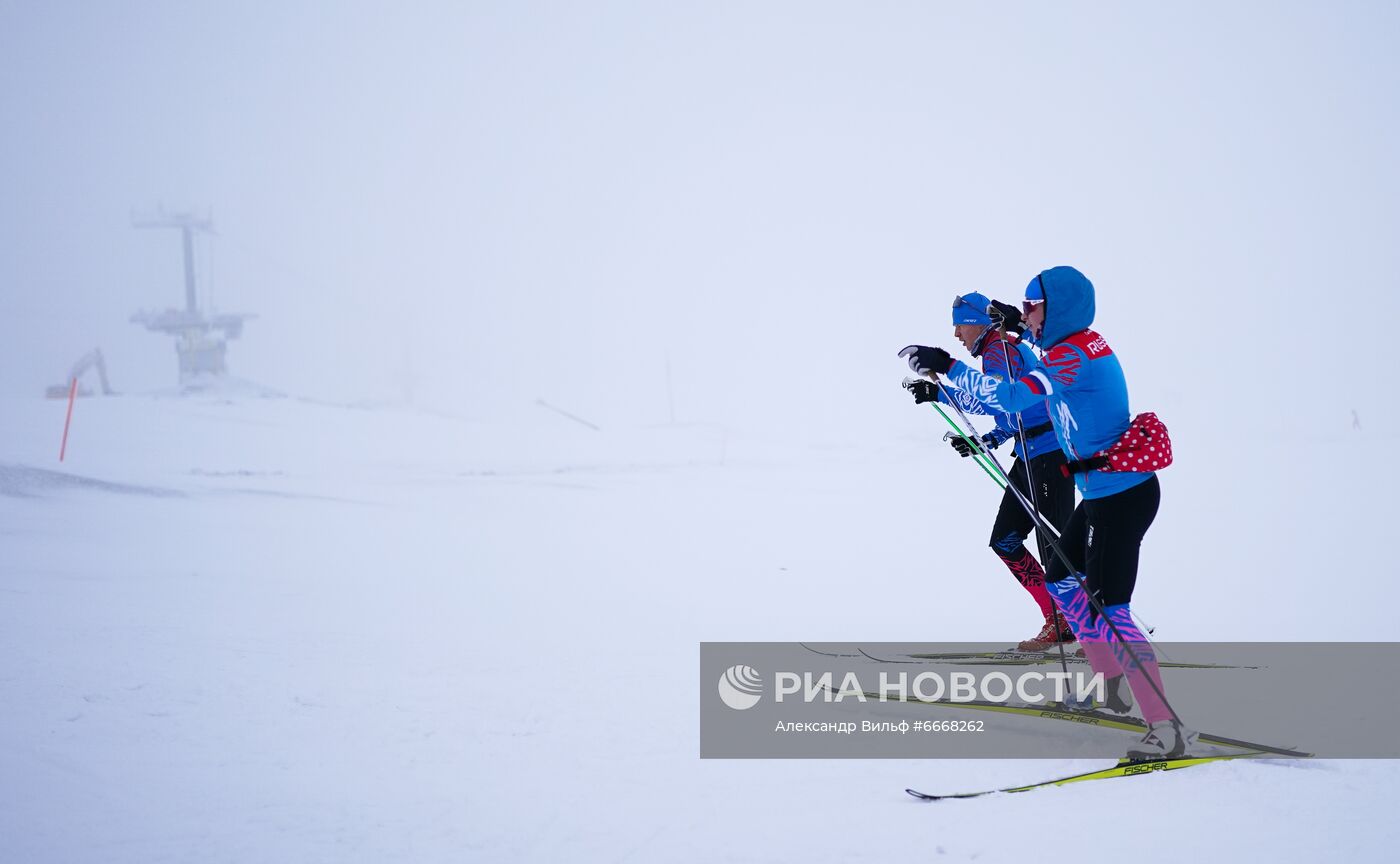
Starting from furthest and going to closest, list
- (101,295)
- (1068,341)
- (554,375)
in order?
(101,295) < (554,375) < (1068,341)

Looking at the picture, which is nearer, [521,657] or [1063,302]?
[1063,302]

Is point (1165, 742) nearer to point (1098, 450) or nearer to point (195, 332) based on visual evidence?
point (1098, 450)

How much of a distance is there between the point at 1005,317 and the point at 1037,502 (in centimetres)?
119

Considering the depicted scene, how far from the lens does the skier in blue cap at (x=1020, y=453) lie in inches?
Answer: 195

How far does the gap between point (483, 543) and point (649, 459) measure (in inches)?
585

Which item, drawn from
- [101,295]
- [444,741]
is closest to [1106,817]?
[444,741]

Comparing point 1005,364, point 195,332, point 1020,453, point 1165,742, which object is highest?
point 195,332

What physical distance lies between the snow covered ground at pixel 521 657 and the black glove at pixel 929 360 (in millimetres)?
1958

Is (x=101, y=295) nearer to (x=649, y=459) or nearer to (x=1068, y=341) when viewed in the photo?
(x=649, y=459)

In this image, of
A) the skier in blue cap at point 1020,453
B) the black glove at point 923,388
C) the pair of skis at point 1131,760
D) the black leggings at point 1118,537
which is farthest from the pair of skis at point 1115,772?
the black glove at point 923,388

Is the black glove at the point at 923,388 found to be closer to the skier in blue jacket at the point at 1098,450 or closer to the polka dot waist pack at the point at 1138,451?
the skier in blue jacket at the point at 1098,450

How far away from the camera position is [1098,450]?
386 cm

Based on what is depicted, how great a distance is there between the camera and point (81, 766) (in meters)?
3.51

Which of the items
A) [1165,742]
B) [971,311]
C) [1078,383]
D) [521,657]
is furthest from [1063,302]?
[521,657]
